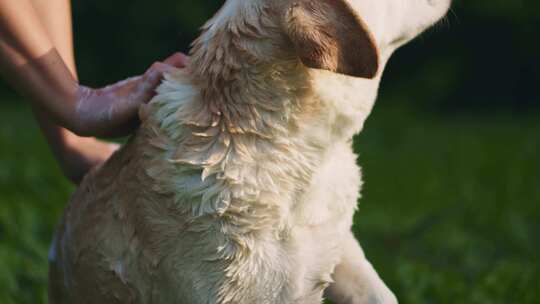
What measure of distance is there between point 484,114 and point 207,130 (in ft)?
48.0

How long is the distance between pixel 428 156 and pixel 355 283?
24.6 ft

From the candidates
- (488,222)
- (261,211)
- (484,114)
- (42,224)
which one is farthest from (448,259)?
(484,114)

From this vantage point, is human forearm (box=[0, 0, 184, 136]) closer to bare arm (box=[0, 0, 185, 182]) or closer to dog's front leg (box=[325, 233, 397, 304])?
bare arm (box=[0, 0, 185, 182])

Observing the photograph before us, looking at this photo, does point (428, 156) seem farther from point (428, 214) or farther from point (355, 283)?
point (355, 283)

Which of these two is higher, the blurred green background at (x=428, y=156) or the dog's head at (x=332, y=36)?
the dog's head at (x=332, y=36)

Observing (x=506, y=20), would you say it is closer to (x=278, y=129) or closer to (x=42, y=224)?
(x=42, y=224)

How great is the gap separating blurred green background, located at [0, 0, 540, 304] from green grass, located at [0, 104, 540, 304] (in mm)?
14

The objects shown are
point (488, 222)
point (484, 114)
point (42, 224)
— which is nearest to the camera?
point (42, 224)

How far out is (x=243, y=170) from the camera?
3387 mm

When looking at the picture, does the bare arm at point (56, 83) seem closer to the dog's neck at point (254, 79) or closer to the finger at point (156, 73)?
the finger at point (156, 73)

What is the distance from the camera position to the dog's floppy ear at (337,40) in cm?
313

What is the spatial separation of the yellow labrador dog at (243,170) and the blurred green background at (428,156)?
89 cm

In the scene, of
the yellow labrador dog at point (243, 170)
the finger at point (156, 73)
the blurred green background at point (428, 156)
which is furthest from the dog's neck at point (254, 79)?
the blurred green background at point (428, 156)

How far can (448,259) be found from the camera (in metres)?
6.63
